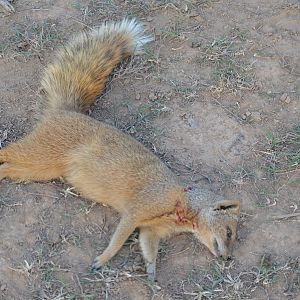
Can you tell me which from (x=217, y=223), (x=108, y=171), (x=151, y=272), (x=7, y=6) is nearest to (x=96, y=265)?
(x=151, y=272)

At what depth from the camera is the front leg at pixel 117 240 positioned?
3.78m

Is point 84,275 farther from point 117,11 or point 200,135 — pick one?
point 117,11

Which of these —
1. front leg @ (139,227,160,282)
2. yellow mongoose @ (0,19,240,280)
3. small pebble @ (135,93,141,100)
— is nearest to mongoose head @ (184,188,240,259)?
yellow mongoose @ (0,19,240,280)

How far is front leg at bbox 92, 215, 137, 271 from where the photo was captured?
378 cm

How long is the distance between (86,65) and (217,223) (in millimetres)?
1535

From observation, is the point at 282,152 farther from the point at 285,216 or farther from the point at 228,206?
the point at 228,206

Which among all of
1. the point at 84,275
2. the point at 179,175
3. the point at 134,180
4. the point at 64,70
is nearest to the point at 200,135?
the point at 179,175

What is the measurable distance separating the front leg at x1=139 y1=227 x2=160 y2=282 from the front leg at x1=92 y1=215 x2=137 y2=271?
9 centimetres

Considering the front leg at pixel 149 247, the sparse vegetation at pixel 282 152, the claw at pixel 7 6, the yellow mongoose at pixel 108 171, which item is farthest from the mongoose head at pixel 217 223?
the claw at pixel 7 6

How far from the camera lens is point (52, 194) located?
13.5 feet

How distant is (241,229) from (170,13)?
2151 millimetres

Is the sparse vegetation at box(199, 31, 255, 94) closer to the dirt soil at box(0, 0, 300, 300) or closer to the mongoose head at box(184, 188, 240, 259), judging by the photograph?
the dirt soil at box(0, 0, 300, 300)

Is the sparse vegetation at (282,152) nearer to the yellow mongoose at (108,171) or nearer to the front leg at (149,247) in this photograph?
the yellow mongoose at (108,171)

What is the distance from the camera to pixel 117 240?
12.6 ft
